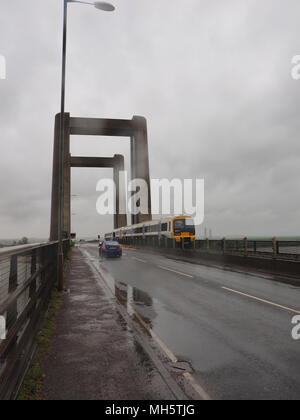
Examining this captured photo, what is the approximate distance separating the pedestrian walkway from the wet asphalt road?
67 cm

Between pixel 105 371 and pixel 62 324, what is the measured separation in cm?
277

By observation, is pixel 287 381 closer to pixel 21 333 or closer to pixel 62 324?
pixel 21 333

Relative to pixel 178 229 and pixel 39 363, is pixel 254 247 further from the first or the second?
pixel 178 229

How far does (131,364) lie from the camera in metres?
4.52

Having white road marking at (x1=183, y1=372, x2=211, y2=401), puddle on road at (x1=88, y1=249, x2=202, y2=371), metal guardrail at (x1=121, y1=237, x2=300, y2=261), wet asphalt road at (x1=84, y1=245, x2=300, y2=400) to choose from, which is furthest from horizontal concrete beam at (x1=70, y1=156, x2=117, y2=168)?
white road marking at (x1=183, y1=372, x2=211, y2=401)

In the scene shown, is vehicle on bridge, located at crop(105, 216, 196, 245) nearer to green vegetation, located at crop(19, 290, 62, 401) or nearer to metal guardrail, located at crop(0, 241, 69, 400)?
green vegetation, located at crop(19, 290, 62, 401)

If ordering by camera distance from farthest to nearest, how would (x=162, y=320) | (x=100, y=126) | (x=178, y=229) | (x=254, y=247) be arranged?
(x=100, y=126)
(x=178, y=229)
(x=254, y=247)
(x=162, y=320)

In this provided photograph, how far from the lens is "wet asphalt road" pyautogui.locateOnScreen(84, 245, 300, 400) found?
3.93 metres

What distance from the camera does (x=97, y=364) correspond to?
4527 mm

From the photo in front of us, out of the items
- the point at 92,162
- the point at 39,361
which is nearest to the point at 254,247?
the point at 39,361

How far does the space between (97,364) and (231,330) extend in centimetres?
297

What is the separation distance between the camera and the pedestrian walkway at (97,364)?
3.68m
